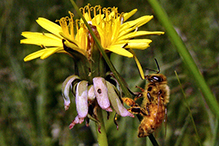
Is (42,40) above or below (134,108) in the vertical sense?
above

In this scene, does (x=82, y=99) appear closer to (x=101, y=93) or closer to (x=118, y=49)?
(x=101, y=93)

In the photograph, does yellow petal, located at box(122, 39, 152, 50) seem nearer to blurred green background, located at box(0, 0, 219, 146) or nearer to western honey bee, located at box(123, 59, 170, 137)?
western honey bee, located at box(123, 59, 170, 137)

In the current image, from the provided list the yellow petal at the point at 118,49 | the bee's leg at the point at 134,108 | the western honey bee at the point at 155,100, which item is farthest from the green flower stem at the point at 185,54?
the western honey bee at the point at 155,100

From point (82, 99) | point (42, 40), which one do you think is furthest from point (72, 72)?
point (82, 99)

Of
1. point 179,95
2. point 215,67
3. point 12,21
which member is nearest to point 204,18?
point 215,67

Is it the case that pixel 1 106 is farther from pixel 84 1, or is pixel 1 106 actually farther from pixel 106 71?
pixel 84 1

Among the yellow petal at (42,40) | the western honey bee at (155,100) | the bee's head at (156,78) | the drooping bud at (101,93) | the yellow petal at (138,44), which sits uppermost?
the yellow petal at (42,40)

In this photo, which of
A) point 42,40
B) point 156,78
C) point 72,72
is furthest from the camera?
point 72,72

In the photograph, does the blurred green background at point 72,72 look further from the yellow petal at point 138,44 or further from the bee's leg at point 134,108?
the yellow petal at point 138,44
